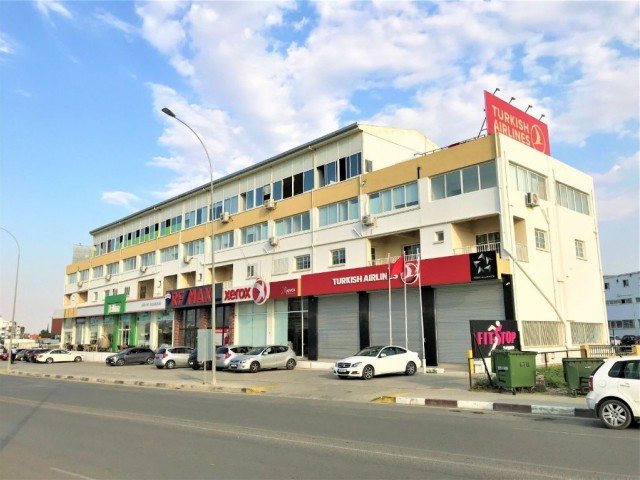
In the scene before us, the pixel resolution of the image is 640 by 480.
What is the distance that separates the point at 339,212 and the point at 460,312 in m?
11.2

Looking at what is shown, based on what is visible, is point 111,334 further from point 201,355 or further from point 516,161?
point 516,161

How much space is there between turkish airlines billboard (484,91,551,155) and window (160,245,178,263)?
34.0 m

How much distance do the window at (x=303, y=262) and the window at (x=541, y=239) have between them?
48.8ft

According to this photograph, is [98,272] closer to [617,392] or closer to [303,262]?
[303,262]

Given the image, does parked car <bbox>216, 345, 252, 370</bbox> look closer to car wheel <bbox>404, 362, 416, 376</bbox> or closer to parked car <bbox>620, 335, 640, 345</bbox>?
car wheel <bbox>404, 362, 416, 376</bbox>

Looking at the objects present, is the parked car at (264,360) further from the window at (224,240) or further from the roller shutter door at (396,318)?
the window at (224,240)

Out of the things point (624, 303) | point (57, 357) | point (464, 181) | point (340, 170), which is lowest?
point (57, 357)

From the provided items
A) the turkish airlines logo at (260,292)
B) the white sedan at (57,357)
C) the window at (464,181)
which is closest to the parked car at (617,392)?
the window at (464,181)

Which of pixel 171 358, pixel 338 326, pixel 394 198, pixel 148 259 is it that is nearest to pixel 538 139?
pixel 394 198

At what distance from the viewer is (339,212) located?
3450 cm

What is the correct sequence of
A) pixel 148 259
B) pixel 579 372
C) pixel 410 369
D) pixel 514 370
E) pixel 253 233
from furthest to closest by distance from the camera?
1. pixel 148 259
2. pixel 253 233
3. pixel 410 369
4. pixel 514 370
5. pixel 579 372

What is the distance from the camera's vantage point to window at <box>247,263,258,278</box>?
132ft

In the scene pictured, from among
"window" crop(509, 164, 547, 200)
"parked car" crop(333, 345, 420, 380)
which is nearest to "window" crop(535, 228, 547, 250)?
"window" crop(509, 164, 547, 200)

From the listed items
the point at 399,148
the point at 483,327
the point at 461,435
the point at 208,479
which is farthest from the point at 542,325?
the point at 208,479
